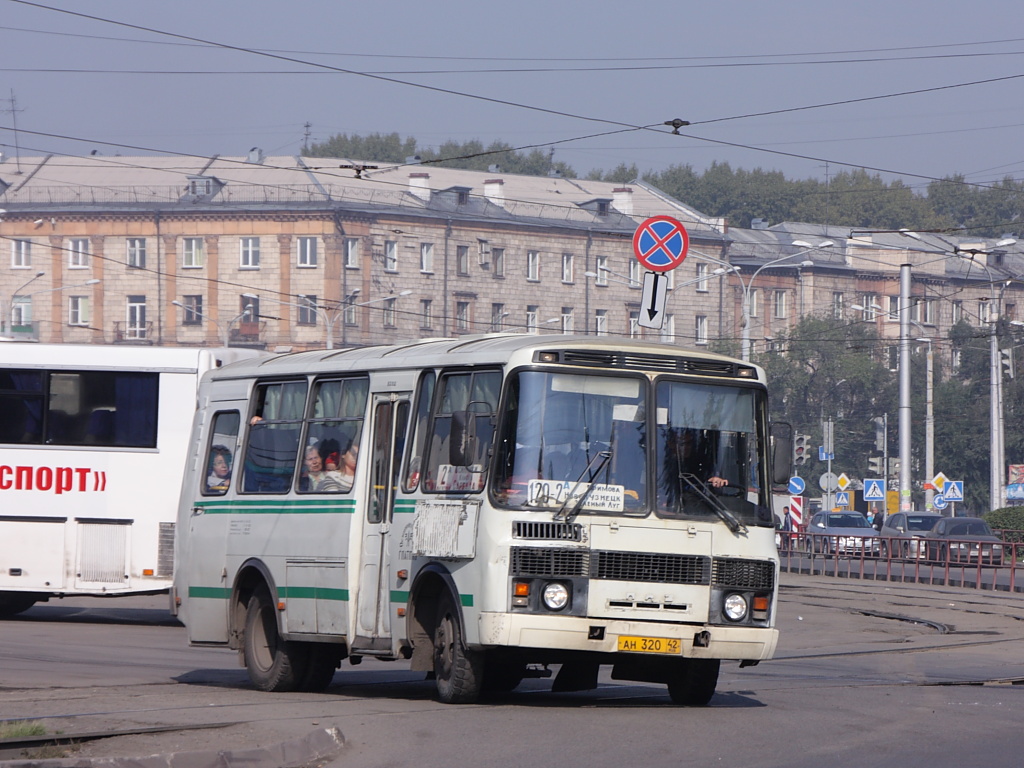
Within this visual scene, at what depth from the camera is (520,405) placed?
36.2 ft

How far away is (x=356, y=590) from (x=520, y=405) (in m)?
2.03

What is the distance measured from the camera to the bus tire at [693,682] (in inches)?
460

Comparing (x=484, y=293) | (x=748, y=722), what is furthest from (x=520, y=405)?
(x=484, y=293)

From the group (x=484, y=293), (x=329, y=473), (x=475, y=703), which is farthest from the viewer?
(x=484, y=293)

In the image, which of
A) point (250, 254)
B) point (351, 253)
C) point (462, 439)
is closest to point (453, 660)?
point (462, 439)

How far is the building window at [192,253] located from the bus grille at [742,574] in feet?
272

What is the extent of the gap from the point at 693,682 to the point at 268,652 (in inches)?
132

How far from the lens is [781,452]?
1157 centimetres

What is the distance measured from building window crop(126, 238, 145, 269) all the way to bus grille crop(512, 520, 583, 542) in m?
84.2

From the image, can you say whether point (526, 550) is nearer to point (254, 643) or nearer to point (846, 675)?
point (254, 643)

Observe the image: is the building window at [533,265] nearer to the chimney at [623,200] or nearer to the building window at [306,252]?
the chimney at [623,200]

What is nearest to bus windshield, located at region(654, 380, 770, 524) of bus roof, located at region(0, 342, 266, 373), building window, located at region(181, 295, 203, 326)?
bus roof, located at region(0, 342, 266, 373)

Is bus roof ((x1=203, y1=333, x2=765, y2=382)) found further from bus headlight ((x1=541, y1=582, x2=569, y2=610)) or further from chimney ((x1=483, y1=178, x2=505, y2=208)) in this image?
chimney ((x1=483, y1=178, x2=505, y2=208))

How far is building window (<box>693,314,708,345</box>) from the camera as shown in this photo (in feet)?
331
